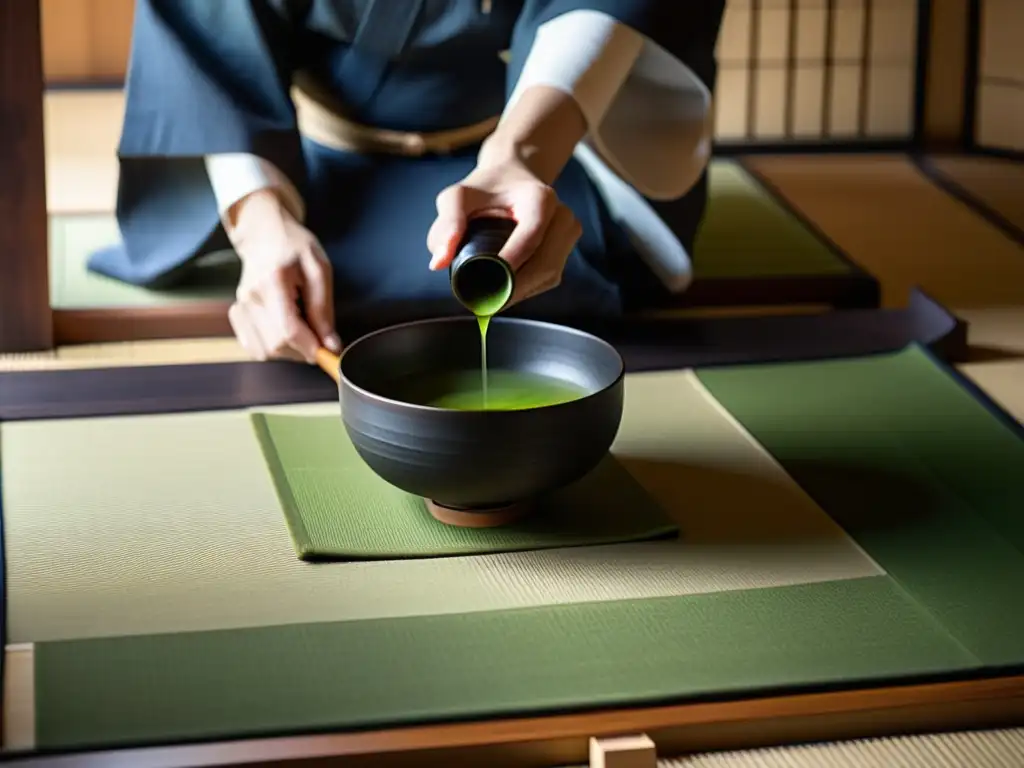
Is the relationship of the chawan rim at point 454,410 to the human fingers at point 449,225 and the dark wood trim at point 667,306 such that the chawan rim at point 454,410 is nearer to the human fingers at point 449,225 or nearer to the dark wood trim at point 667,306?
the human fingers at point 449,225

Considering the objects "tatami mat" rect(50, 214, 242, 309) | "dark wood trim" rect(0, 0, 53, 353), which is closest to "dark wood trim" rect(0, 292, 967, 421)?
"dark wood trim" rect(0, 0, 53, 353)

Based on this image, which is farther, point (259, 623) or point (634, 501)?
point (634, 501)

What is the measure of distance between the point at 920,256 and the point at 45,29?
293 centimetres

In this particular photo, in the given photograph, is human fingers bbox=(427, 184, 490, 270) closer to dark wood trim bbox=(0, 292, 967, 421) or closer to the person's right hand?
dark wood trim bbox=(0, 292, 967, 421)

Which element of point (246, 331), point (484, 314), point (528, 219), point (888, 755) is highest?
point (528, 219)

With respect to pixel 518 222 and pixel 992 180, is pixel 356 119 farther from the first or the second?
pixel 992 180

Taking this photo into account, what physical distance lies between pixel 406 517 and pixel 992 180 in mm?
2444

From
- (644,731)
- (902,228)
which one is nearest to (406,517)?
(644,731)

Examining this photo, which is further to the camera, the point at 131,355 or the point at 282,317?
the point at 131,355

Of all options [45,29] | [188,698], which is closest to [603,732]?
[188,698]

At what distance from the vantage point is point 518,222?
5.57 feet

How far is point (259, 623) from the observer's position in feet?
4.66

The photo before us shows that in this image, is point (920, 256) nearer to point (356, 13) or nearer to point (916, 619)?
point (356, 13)

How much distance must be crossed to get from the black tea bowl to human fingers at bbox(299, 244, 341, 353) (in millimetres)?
215
